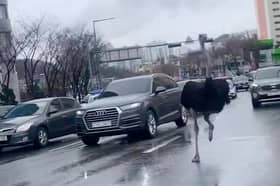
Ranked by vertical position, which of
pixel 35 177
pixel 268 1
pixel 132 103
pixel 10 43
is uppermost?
pixel 268 1

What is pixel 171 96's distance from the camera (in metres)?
15.6

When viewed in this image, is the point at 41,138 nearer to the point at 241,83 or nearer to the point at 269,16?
the point at 241,83

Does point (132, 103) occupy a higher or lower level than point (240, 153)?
higher

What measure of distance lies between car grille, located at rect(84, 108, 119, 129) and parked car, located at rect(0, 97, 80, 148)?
2.37 m

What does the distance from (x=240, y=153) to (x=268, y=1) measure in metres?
118

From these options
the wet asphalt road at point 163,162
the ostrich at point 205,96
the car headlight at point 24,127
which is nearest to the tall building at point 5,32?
the car headlight at point 24,127

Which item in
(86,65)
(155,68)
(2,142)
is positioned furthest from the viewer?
(155,68)

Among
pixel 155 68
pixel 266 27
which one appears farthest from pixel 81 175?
pixel 266 27

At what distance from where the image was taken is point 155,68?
81.5 meters

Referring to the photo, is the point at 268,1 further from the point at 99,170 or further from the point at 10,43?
the point at 99,170

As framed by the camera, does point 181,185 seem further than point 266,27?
No

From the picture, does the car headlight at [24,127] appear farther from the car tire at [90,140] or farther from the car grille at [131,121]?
the car grille at [131,121]

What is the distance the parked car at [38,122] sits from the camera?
1498cm

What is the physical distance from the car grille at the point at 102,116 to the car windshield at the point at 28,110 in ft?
9.79
